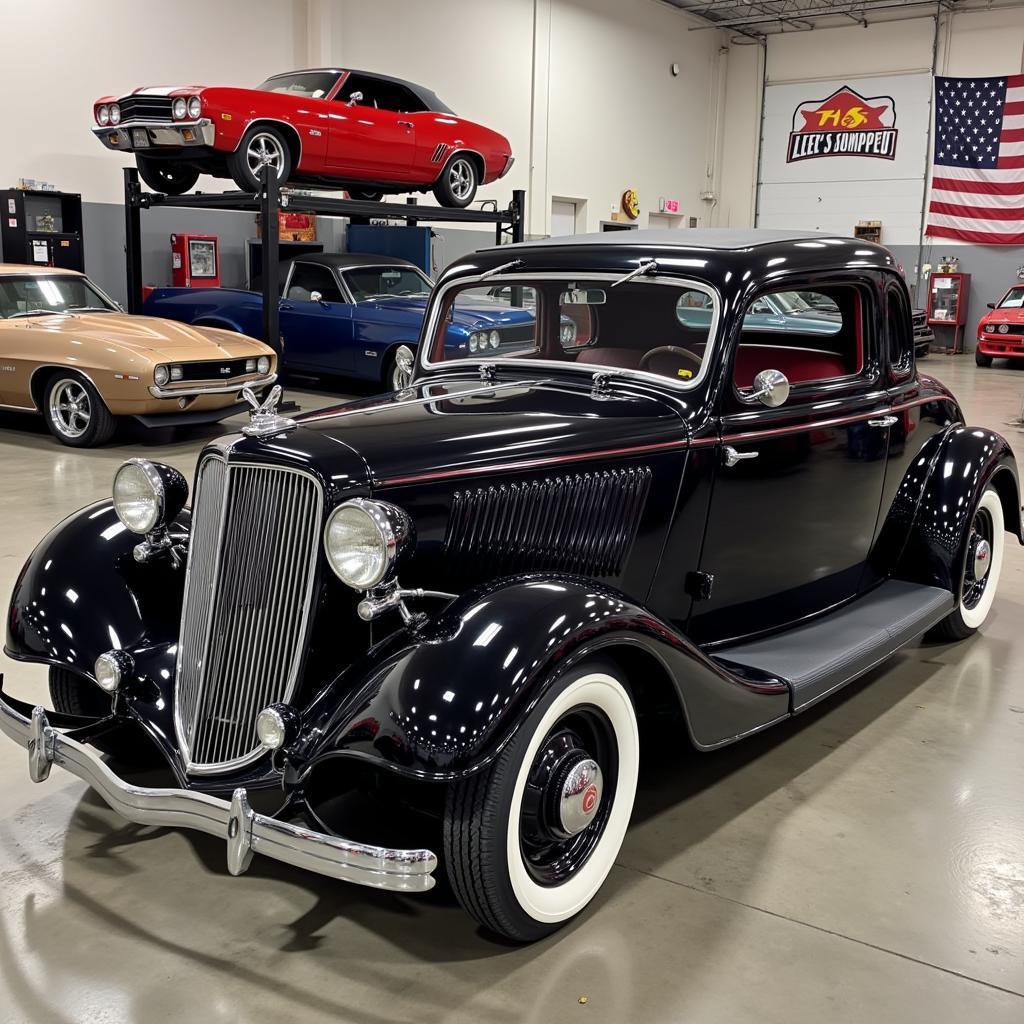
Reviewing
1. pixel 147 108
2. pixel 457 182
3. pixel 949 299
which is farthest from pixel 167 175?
pixel 949 299

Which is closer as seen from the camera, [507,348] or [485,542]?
[485,542]

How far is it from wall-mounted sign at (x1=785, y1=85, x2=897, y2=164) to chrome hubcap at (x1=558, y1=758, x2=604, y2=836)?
20.9 meters

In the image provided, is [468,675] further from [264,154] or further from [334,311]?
[334,311]

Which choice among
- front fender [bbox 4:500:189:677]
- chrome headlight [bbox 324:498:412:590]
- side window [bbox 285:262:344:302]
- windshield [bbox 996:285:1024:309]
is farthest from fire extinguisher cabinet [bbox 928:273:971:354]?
chrome headlight [bbox 324:498:412:590]

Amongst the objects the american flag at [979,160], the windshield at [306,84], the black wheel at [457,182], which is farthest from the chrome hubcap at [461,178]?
the american flag at [979,160]

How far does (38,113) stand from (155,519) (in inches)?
409

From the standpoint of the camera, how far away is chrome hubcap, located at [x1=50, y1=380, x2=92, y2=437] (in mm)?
8594

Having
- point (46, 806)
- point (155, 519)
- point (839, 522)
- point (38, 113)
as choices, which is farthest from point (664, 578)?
point (38, 113)

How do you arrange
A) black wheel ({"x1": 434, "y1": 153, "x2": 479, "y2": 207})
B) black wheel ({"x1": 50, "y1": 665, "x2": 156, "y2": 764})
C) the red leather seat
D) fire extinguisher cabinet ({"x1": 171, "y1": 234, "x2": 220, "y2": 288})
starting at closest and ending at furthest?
black wheel ({"x1": 50, "y1": 665, "x2": 156, "y2": 764}) < the red leather seat < black wheel ({"x1": 434, "y1": 153, "x2": 479, "y2": 207}) < fire extinguisher cabinet ({"x1": 171, "y1": 234, "x2": 220, "y2": 288})

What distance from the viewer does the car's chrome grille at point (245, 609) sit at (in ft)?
8.62

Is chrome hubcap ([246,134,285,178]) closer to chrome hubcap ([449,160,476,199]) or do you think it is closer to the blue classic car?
the blue classic car

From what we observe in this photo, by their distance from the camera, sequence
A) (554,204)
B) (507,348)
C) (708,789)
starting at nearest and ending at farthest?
(708,789)
(507,348)
(554,204)

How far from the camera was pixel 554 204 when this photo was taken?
19.3m

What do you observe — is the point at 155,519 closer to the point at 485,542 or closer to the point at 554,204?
the point at 485,542
